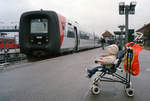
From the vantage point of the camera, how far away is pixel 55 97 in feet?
11.4

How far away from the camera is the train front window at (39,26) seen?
418 inches

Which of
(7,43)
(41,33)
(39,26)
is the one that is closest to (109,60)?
(41,33)

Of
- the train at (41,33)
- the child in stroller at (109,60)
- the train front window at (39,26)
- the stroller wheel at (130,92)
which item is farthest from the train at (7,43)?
the stroller wheel at (130,92)

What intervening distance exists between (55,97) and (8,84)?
6.08 feet

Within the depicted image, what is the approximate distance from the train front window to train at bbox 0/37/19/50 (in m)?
2.13

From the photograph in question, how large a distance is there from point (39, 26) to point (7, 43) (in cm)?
293

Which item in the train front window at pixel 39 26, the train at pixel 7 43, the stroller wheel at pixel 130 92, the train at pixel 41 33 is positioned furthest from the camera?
the train at pixel 7 43

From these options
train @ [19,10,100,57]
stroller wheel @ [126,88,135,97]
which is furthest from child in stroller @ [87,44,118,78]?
train @ [19,10,100,57]

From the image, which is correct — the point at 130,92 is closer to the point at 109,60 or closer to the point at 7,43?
the point at 109,60

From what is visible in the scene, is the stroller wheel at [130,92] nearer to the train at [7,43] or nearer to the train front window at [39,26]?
the train front window at [39,26]

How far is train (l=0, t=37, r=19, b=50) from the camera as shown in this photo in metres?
10.9

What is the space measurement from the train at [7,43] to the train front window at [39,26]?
213 cm

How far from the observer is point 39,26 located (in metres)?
10.8

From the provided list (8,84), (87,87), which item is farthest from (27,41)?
(87,87)
